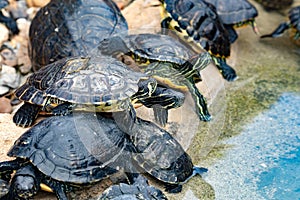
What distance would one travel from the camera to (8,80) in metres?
4.56

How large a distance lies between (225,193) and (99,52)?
154 centimetres

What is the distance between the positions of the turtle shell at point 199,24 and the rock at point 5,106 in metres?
1.61

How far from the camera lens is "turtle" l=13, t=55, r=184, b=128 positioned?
3.26 meters

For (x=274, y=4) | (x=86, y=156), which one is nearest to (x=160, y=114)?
(x=86, y=156)

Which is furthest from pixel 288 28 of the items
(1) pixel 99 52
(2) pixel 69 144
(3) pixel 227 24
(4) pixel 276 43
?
(2) pixel 69 144

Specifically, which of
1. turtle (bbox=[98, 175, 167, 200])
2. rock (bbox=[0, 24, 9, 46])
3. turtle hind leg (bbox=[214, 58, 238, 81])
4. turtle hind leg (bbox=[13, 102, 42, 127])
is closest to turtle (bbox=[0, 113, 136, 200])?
turtle (bbox=[98, 175, 167, 200])

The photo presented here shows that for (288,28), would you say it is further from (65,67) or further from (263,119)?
(65,67)

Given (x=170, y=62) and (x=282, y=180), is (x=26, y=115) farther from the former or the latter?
(x=282, y=180)

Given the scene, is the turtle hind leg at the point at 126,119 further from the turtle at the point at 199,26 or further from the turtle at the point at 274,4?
the turtle at the point at 274,4

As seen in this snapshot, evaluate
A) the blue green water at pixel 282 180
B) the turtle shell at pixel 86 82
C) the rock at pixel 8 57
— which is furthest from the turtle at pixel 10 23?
the blue green water at pixel 282 180

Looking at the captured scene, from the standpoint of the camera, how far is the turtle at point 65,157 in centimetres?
298

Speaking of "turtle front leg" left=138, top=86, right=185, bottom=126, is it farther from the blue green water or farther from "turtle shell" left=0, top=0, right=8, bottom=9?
"turtle shell" left=0, top=0, right=8, bottom=9

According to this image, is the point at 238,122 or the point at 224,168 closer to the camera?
the point at 224,168

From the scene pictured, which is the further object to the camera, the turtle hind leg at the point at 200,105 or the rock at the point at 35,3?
the rock at the point at 35,3
